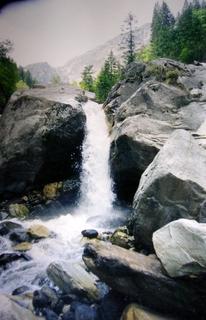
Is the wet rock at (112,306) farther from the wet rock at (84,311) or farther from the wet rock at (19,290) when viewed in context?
the wet rock at (19,290)

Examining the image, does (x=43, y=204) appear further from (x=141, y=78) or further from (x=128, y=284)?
(x=141, y=78)

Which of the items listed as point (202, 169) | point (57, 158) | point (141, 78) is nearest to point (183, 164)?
point (202, 169)

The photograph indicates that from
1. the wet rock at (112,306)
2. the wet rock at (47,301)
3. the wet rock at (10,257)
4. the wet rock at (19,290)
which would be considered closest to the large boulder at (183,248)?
the wet rock at (112,306)

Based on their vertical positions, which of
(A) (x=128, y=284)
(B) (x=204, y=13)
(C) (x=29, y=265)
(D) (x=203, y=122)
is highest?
(B) (x=204, y=13)

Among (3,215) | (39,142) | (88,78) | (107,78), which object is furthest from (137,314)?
(88,78)

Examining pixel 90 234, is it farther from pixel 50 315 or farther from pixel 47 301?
pixel 50 315

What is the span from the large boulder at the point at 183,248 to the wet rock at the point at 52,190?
1356cm

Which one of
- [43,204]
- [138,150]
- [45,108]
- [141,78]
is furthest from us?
[141,78]

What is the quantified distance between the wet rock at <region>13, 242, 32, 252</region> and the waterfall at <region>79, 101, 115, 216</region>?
5468 millimetres

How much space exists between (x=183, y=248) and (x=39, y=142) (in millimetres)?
Result: 15579

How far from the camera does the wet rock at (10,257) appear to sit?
1331 centimetres

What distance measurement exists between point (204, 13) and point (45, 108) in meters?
48.6

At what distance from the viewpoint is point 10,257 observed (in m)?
13.6

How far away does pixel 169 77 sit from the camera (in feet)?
84.2
